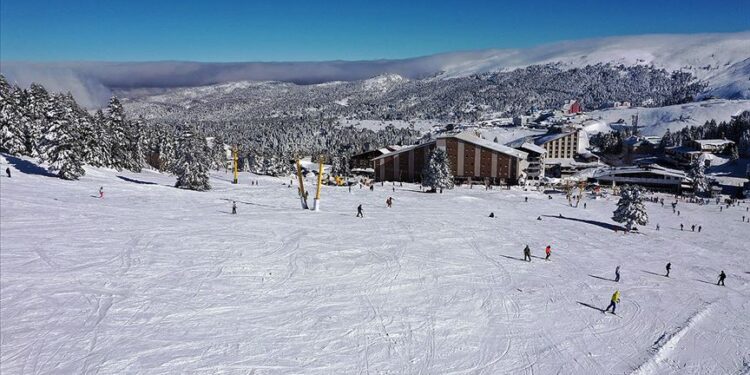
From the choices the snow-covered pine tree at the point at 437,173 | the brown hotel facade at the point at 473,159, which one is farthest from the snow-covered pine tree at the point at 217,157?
the snow-covered pine tree at the point at 437,173

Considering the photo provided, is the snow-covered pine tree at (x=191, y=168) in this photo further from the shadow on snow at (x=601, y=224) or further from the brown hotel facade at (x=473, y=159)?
the brown hotel facade at (x=473, y=159)

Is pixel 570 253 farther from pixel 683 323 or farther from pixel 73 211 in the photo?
pixel 73 211

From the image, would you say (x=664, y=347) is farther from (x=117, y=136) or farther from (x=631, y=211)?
(x=117, y=136)

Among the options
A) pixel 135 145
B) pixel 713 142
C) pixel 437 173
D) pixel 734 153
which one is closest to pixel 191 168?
pixel 135 145

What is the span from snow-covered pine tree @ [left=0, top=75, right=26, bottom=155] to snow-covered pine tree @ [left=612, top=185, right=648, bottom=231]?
59934 mm

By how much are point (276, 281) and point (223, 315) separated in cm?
375

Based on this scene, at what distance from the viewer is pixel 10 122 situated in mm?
48312

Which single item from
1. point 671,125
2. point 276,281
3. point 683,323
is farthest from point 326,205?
point 671,125

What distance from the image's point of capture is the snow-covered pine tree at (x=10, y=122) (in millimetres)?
46619

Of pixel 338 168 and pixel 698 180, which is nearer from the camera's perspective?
pixel 698 180

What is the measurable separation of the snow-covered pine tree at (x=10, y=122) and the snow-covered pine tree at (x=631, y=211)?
59934 millimetres

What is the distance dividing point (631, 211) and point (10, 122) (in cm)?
6175

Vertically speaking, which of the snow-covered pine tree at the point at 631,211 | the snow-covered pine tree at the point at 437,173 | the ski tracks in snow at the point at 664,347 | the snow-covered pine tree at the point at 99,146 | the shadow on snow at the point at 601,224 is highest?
the snow-covered pine tree at the point at 99,146

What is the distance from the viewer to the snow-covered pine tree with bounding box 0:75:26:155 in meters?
46.6
